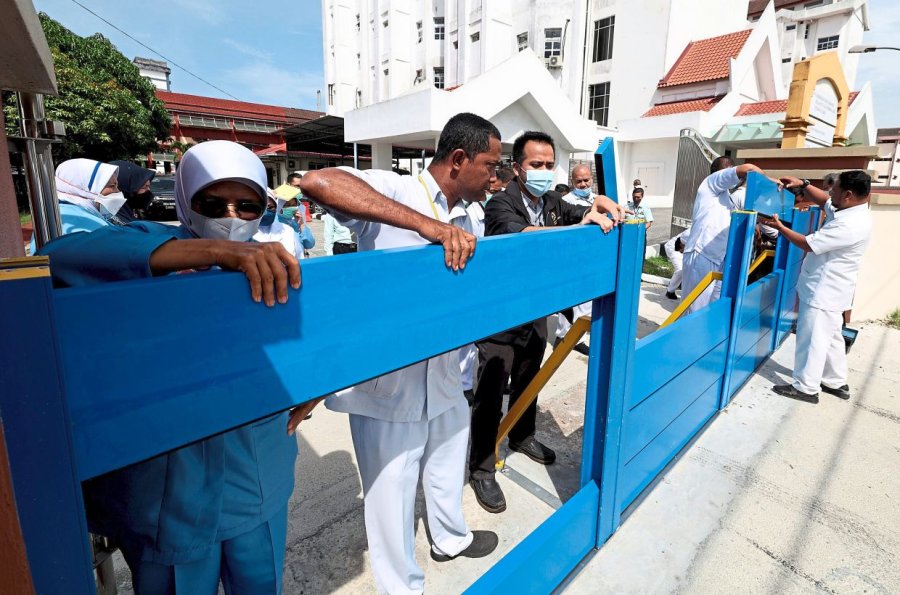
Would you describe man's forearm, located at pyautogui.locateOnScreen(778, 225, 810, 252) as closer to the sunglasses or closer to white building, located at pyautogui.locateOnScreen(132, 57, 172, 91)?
the sunglasses

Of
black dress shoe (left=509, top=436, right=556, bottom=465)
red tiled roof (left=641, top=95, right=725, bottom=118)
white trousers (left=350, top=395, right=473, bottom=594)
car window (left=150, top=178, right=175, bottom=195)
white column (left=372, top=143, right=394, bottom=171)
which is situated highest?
red tiled roof (left=641, top=95, right=725, bottom=118)

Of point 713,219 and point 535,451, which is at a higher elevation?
point 713,219

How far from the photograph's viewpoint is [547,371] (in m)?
2.22

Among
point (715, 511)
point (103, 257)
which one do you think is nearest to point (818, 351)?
point (715, 511)

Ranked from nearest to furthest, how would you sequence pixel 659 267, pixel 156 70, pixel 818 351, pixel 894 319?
pixel 818 351
pixel 894 319
pixel 659 267
pixel 156 70

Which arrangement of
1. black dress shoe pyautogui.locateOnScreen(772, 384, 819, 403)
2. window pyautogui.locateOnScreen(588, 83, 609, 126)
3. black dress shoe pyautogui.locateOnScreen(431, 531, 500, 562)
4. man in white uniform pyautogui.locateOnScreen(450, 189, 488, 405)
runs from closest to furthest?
man in white uniform pyautogui.locateOnScreen(450, 189, 488, 405)
black dress shoe pyautogui.locateOnScreen(431, 531, 500, 562)
black dress shoe pyautogui.locateOnScreen(772, 384, 819, 403)
window pyautogui.locateOnScreen(588, 83, 609, 126)

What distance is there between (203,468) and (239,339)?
16.3 inches

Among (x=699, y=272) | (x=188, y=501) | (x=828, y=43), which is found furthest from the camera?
(x=828, y=43)

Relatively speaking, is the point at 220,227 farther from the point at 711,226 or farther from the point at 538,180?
the point at 711,226

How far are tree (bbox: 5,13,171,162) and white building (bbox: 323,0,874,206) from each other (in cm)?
1054

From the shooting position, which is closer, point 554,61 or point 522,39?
point 554,61

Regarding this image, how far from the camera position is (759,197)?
3.34 m

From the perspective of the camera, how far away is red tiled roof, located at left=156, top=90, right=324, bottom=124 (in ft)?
88.8

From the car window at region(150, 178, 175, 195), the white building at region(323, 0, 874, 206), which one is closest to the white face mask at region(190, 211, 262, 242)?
the white building at region(323, 0, 874, 206)
